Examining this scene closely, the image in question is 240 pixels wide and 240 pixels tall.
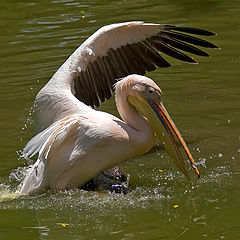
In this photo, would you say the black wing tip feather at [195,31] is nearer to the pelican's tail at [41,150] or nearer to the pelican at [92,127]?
the pelican at [92,127]

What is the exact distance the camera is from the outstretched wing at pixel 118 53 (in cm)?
630

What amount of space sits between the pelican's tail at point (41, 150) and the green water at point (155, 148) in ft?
0.41

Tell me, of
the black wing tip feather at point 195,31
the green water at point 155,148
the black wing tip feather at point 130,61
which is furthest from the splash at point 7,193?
Answer: the black wing tip feather at point 195,31

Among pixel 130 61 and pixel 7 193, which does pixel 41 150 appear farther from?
pixel 130 61

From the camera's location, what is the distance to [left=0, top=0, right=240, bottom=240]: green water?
16.2 ft

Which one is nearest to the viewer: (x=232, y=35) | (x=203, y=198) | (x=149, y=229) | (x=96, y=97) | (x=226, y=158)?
(x=149, y=229)

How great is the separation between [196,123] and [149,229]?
7.72 feet

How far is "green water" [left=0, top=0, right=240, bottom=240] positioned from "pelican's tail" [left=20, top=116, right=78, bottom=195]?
125 mm

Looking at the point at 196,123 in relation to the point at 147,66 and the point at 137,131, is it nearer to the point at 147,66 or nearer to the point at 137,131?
the point at 147,66

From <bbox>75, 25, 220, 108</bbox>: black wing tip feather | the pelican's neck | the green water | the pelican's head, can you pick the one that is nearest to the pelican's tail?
the green water

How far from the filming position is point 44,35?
10.3 metres

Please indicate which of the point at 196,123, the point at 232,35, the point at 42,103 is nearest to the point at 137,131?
the point at 42,103

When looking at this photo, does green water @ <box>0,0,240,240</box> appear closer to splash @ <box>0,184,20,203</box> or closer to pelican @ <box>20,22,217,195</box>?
splash @ <box>0,184,20,203</box>

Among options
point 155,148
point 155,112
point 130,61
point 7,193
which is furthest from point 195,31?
point 7,193
